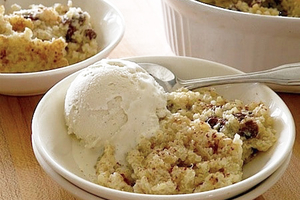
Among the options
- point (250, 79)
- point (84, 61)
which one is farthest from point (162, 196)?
point (84, 61)

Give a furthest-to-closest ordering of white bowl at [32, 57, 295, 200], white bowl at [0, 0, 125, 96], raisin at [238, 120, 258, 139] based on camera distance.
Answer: white bowl at [0, 0, 125, 96]
raisin at [238, 120, 258, 139]
white bowl at [32, 57, 295, 200]

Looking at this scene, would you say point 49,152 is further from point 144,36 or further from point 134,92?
point 144,36

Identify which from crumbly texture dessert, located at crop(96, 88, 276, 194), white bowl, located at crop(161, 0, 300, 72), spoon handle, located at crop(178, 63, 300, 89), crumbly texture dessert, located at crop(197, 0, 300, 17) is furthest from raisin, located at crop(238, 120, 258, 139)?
crumbly texture dessert, located at crop(197, 0, 300, 17)

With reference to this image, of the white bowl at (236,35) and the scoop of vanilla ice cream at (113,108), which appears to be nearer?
the scoop of vanilla ice cream at (113,108)

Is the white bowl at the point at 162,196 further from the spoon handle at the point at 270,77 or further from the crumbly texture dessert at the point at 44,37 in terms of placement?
the crumbly texture dessert at the point at 44,37

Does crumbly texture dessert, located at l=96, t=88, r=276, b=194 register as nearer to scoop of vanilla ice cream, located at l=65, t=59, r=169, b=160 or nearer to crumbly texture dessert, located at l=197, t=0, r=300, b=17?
scoop of vanilla ice cream, located at l=65, t=59, r=169, b=160

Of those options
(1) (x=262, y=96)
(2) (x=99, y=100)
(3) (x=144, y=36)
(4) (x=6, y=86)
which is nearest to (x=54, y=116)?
(2) (x=99, y=100)

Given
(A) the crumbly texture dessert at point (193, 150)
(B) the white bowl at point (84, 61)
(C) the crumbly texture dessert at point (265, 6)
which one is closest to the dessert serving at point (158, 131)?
(A) the crumbly texture dessert at point (193, 150)
